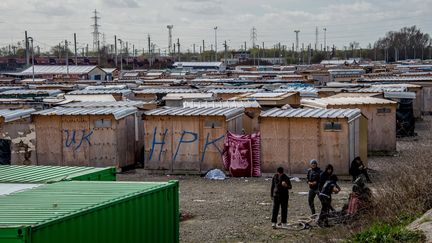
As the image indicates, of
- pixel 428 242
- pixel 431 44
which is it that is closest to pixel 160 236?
pixel 428 242

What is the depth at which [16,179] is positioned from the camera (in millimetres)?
11656

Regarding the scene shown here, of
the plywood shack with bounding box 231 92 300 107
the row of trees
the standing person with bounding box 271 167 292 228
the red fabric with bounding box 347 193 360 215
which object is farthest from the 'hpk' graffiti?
the row of trees

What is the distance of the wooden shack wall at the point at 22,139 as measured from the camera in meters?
23.4

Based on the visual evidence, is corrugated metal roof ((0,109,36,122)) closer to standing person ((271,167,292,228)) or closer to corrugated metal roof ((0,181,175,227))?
standing person ((271,167,292,228))

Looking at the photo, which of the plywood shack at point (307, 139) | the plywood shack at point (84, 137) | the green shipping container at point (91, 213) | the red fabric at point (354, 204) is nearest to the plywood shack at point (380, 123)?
the plywood shack at point (307, 139)

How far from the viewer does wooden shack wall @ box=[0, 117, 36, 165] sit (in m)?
23.4

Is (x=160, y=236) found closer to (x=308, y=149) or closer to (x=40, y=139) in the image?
(x=308, y=149)

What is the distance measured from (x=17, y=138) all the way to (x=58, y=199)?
1484 cm

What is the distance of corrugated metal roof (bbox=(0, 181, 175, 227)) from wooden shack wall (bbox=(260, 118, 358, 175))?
10732mm

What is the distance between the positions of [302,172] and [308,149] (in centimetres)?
75

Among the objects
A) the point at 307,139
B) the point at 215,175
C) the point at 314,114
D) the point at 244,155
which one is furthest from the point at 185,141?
the point at 314,114

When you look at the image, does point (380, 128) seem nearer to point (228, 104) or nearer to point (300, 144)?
point (228, 104)

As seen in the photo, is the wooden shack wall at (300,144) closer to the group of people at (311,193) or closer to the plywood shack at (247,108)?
the plywood shack at (247,108)

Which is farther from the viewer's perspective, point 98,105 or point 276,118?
point 98,105
